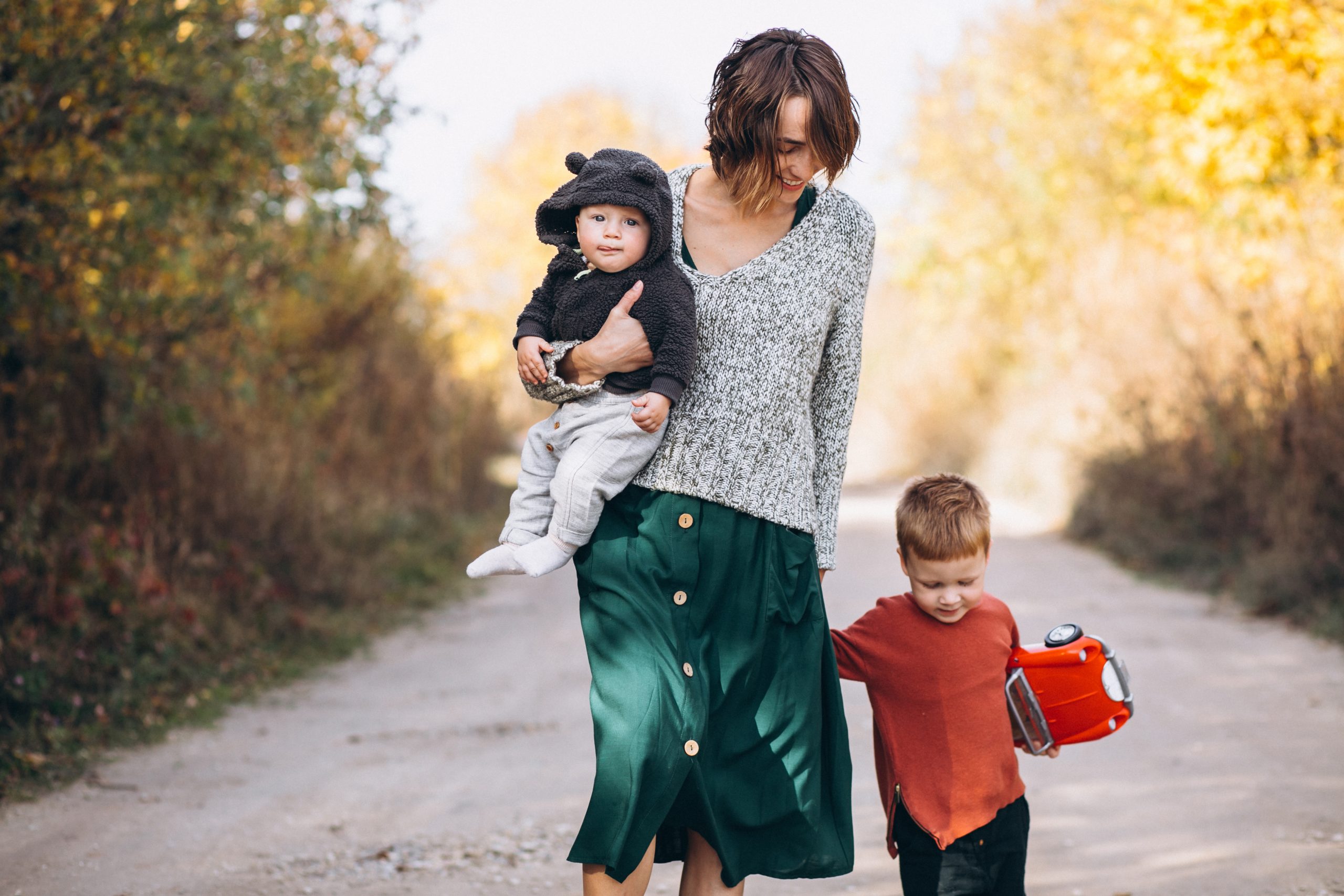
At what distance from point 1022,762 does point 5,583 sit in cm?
424

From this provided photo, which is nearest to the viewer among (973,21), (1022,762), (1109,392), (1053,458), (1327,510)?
(1022,762)

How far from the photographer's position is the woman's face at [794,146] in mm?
2617

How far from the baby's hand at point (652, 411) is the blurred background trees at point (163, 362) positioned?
10.7ft

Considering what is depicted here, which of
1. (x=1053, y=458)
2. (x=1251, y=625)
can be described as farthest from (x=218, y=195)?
(x=1053, y=458)

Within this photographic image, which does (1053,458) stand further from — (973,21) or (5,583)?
(5,583)

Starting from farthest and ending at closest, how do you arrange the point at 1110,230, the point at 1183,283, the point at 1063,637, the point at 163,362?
the point at 1110,230
the point at 1183,283
the point at 163,362
the point at 1063,637

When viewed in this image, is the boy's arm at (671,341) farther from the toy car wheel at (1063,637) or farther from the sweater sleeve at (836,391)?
the toy car wheel at (1063,637)

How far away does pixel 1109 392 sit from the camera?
41.7 feet

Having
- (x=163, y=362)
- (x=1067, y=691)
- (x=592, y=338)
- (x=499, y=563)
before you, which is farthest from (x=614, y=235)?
(x=163, y=362)

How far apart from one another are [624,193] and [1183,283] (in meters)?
11.0

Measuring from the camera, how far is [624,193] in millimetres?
2580

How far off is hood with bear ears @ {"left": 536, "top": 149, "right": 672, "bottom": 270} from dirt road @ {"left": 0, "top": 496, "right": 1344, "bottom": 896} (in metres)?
2.04

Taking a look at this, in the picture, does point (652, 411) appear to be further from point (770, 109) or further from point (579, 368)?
point (770, 109)

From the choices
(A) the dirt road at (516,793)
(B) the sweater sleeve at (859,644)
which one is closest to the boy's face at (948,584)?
(B) the sweater sleeve at (859,644)
